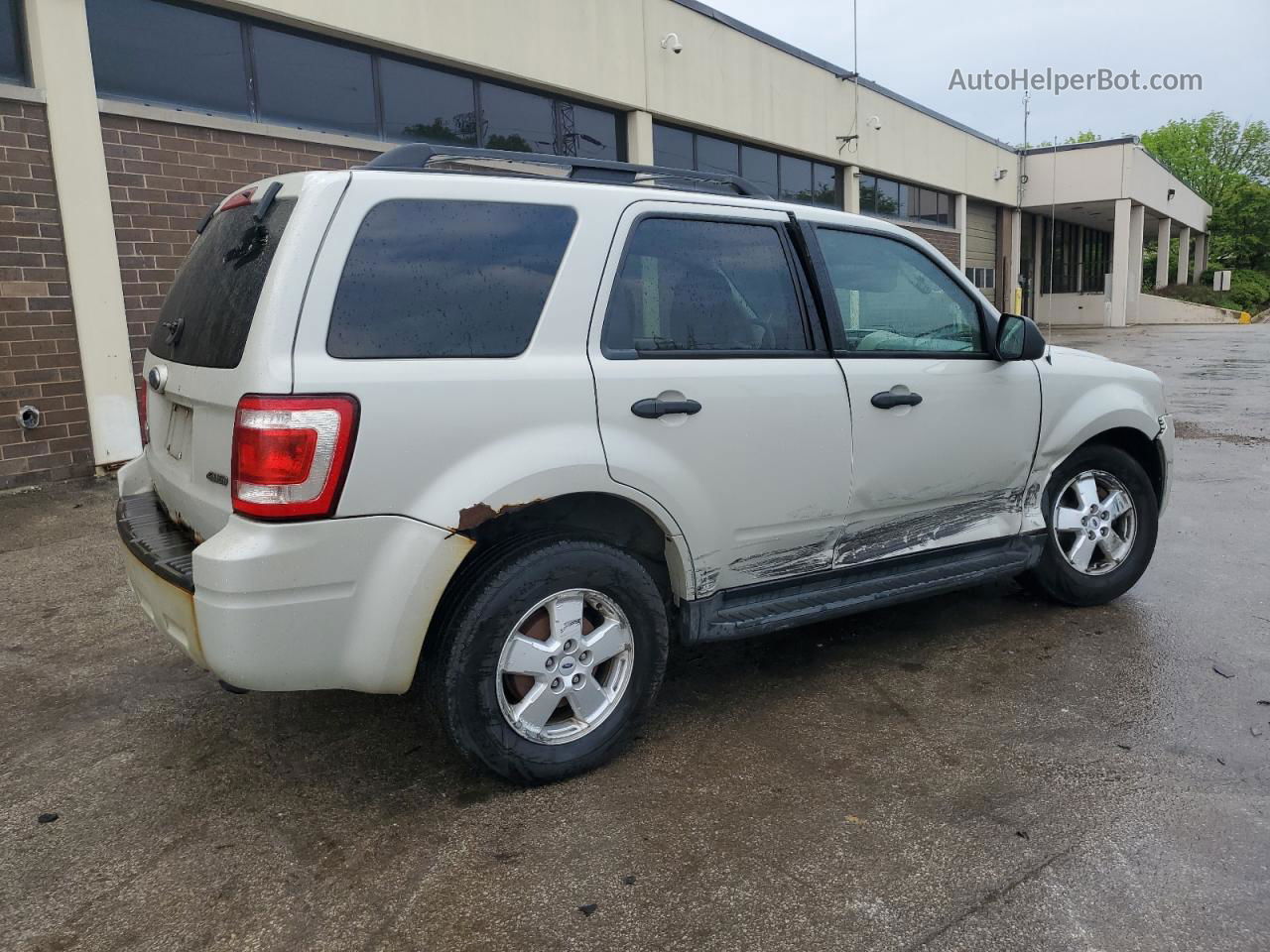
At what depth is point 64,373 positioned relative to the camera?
7.94 meters

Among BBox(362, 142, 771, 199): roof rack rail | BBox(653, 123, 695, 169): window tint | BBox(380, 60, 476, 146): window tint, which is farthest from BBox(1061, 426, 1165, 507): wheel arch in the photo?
BBox(653, 123, 695, 169): window tint


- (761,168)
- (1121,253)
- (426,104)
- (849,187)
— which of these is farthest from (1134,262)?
(426,104)

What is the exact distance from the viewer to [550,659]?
2955 mm

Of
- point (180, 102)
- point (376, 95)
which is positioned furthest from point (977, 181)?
point (180, 102)

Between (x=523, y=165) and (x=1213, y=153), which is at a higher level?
(x=1213, y=153)

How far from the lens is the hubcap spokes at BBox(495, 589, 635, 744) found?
9.58 ft

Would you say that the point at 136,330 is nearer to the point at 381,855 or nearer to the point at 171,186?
the point at 171,186

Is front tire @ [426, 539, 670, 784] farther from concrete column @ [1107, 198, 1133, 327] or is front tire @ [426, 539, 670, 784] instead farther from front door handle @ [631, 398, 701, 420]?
concrete column @ [1107, 198, 1133, 327]

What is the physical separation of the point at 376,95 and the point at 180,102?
7.49 ft

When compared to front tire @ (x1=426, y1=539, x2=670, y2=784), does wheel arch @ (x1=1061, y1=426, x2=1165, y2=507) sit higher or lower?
higher

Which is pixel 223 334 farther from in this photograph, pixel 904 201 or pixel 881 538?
pixel 904 201

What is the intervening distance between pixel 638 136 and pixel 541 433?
12045mm

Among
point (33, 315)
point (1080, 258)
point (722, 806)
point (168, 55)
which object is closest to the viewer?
point (722, 806)

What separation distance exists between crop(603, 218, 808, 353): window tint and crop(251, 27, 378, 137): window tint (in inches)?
290
